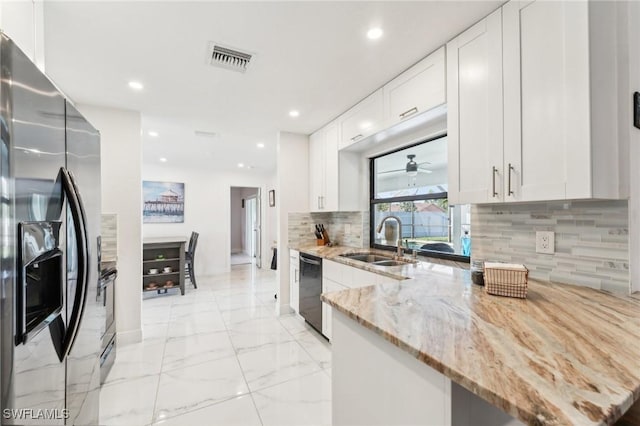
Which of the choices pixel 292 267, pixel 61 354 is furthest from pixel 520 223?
pixel 292 267

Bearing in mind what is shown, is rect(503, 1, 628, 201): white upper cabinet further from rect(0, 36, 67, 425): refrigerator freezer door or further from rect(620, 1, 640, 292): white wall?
rect(0, 36, 67, 425): refrigerator freezer door

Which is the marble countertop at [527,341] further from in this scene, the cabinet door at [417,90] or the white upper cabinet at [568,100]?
the cabinet door at [417,90]

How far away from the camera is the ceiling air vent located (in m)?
1.85

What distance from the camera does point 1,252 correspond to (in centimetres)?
65

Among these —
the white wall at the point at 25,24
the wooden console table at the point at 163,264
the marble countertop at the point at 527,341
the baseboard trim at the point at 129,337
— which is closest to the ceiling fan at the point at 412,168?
the marble countertop at the point at 527,341

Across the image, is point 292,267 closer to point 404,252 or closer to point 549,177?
point 404,252

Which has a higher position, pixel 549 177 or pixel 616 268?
pixel 549 177

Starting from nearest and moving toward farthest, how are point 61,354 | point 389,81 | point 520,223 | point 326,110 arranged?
point 61,354 < point 520,223 < point 389,81 < point 326,110

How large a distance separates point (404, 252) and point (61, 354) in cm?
242

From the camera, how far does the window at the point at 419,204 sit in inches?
91.7

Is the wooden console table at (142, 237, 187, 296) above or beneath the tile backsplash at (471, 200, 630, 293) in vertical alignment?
beneath

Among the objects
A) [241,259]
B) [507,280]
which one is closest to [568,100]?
[507,280]

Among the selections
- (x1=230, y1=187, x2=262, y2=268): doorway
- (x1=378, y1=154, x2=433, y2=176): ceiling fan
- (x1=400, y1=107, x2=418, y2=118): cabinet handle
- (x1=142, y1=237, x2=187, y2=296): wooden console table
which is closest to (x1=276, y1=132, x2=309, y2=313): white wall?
(x1=378, y1=154, x2=433, y2=176): ceiling fan

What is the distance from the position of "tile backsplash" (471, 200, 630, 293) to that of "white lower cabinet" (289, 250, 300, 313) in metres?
2.04
